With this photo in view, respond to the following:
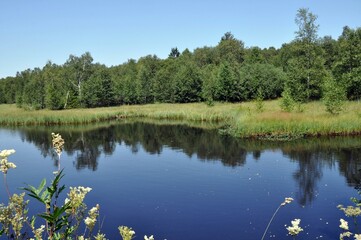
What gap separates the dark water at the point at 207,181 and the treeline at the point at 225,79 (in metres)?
18.0

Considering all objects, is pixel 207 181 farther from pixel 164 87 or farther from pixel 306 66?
pixel 164 87

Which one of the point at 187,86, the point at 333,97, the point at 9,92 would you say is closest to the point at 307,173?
the point at 333,97

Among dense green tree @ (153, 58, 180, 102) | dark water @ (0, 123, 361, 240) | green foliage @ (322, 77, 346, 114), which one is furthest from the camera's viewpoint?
dense green tree @ (153, 58, 180, 102)

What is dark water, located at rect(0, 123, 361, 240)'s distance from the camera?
11195mm

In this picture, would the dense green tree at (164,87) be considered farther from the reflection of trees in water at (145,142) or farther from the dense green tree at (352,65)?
the dense green tree at (352,65)

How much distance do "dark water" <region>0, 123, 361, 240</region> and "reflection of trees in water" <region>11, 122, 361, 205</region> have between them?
7cm

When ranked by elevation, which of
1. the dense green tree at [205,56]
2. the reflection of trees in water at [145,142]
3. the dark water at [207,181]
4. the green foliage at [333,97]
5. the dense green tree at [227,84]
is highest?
the dense green tree at [205,56]

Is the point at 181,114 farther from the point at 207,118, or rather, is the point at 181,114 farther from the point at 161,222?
the point at 161,222

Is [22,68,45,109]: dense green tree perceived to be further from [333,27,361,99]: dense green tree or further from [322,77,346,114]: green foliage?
[322,77,346,114]: green foliage

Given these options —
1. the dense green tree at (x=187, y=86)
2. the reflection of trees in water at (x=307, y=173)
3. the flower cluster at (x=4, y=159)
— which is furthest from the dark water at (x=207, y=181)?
the dense green tree at (x=187, y=86)

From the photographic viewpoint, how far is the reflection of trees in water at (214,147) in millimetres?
16855

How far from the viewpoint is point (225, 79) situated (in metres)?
54.7

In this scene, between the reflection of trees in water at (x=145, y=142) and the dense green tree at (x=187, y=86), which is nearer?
the reflection of trees in water at (x=145, y=142)

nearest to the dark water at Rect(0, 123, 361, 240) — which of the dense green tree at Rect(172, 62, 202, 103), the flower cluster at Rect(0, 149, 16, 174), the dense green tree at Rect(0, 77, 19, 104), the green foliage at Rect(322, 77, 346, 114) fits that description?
the green foliage at Rect(322, 77, 346, 114)
